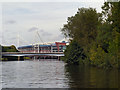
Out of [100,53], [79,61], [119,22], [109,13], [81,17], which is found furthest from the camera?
[79,61]

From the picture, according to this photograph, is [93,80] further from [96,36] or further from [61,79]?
[96,36]

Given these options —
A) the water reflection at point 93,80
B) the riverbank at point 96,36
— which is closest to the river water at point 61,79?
the water reflection at point 93,80

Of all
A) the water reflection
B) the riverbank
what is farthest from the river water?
the riverbank

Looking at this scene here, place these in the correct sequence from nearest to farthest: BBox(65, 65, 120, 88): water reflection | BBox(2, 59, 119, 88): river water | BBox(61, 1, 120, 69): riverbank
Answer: BBox(65, 65, 120, 88): water reflection
BBox(2, 59, 119, 88): river water
BBox(61, 1, 120, 69): riverbank

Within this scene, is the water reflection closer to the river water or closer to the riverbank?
the river water

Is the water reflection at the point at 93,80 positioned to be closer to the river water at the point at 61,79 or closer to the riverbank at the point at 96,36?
the river water at the point at 61,79

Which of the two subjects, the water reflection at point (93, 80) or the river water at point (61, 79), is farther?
the river water at point (61, 79)

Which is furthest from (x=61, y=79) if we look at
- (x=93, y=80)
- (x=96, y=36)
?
(x=96, y=36)

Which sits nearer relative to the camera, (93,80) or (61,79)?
(93,80)

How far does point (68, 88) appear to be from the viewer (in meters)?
26.4

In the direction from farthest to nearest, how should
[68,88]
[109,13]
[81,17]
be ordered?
1. [81,17]
2. [109,13]
3. [68,88]

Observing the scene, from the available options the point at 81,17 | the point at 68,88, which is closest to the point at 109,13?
the point at 81,17

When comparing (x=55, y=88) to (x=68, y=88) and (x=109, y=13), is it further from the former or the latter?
(x=109, y=13)

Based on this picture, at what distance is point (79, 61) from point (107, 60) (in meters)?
31.5
